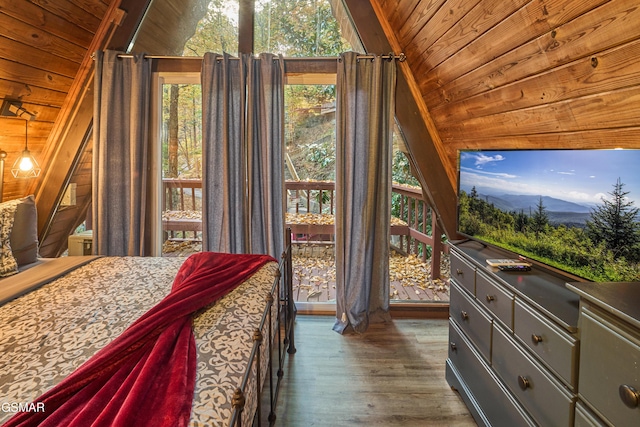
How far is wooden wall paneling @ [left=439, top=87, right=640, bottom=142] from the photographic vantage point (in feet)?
3.97

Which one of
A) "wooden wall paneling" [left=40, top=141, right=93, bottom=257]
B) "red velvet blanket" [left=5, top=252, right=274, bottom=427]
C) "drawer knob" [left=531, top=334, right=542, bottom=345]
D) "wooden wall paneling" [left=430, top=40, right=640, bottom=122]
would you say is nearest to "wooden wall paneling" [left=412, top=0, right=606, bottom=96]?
"wooden wall paneling" [left=430, top=40, right=640, bottom=122]

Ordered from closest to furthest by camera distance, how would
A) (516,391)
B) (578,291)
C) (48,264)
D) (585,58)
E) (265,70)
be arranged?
(578,291)
(585,58)
(516,391)
(48,264)
(265,70)

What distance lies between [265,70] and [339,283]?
180 centimetres

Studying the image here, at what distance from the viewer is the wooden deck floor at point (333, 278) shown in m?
3.39

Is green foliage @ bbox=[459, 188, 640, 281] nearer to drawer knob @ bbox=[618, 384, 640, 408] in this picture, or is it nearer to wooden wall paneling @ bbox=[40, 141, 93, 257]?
drawer knob @ bbox=[618, 384, 640, 408]

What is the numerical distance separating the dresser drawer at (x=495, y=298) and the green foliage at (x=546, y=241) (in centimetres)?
25

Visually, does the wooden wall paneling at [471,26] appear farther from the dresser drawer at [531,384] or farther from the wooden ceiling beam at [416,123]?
the dresser drawer at [531,384]

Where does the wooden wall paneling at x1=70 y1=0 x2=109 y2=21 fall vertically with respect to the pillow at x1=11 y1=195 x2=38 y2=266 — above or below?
above

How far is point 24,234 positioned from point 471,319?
2.65 m

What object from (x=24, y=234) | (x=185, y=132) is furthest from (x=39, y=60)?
(x=24, y=234)

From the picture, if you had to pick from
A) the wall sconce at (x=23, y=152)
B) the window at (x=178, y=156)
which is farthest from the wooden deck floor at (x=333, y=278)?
the wall sconce at (x=23, y=152)

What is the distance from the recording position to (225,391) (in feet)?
3.66

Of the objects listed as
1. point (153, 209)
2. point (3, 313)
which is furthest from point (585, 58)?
point (153, 209)

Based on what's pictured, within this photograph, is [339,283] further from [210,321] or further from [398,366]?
[210,321]
